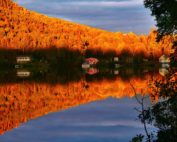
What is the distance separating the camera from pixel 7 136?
29.4 m

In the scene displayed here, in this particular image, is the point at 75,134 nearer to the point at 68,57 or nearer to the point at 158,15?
the point at 158,15

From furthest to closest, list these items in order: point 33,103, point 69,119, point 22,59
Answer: point 22,59
point 33,103
point 69,119

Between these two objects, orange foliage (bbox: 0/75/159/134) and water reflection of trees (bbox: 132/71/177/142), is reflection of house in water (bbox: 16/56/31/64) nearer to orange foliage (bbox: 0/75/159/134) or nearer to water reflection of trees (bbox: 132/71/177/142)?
orange foliage (bbox: 0/75/159/134)

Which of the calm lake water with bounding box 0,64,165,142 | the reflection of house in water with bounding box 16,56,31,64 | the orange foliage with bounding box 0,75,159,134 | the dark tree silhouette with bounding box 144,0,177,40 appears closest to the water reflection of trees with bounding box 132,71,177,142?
the calm lake water with bounding box 0,64,165,142

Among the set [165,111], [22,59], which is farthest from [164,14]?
[22,59]

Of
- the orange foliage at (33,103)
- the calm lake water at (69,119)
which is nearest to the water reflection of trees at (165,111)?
the calm lake water at (69,119)

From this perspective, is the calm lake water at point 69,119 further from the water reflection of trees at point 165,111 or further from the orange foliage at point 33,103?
the water reflection of trees at point 165,111

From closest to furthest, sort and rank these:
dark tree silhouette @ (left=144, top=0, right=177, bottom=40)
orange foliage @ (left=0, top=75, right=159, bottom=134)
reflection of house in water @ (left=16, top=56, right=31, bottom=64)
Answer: dark tree silhouette @ (left=144, top=0, right=177, bottom=40)
orange foliage @ (left=0, top=75, right=159, bottom=134)
reflection of house in water @ (left=16, top=56, right=31, bottom=64)

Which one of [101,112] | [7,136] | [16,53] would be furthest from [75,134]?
[16,53]

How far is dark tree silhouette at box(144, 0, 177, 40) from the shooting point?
1607 centimetres

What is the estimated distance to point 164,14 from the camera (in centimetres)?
1758

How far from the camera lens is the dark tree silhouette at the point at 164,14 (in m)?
16.1

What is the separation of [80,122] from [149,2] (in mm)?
18105

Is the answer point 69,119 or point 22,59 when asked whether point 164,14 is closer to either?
point 69,119
